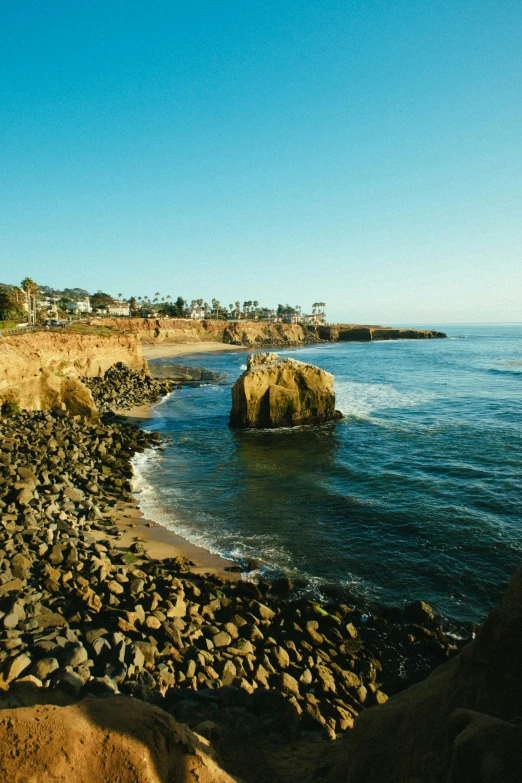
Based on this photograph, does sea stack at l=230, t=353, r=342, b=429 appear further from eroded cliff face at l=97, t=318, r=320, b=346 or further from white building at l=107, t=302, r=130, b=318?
white building at l=107, t=302, r=130, b=318

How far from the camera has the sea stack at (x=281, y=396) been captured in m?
31.1

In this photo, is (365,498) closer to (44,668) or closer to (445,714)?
(44,668)

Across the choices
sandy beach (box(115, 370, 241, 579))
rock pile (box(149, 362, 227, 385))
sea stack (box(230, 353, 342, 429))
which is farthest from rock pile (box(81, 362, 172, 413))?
sandy beach (box(115, 370, 241, 579))

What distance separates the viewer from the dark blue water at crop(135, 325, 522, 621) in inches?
525

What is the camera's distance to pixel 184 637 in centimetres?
919

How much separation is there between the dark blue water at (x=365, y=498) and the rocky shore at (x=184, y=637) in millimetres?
1692

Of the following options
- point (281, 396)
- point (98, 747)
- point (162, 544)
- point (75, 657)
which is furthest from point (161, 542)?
point (281, 396)

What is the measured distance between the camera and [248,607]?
11078mm

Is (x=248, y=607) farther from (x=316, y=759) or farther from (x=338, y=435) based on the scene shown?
(x=338, y=435)

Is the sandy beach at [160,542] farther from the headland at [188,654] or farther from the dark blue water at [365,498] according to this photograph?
the dark blue water at [365,498]

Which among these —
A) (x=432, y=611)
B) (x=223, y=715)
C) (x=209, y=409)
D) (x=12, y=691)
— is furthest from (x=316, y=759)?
(x=209, y=409)

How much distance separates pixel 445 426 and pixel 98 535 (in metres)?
23.5

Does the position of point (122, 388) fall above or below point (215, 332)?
below

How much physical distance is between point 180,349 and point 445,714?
344 feet
